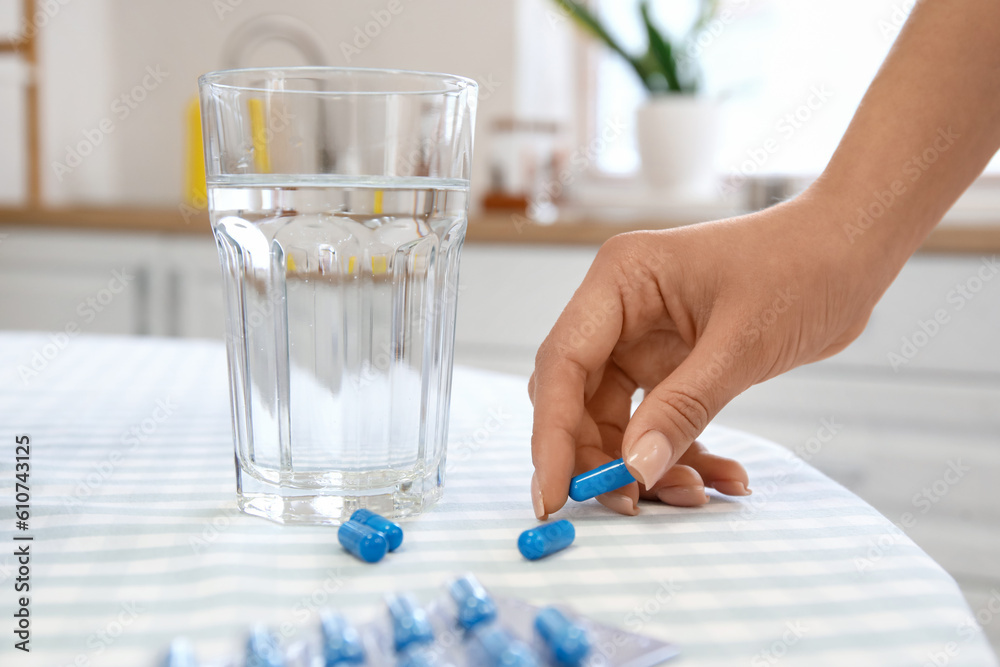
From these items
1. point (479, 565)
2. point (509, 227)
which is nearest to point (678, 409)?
point (479, 565)

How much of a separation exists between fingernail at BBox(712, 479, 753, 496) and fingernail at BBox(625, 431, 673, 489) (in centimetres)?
6

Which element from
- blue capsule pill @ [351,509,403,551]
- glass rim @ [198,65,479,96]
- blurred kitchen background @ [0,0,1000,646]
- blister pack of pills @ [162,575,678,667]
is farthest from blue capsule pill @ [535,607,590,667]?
blurred kitchen background @ [0,0,1000,646]

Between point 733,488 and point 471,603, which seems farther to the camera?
point 733,488

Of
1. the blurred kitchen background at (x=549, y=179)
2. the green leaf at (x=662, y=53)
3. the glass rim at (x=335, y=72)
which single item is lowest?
the blurred kitchen background at (x=549, y=179)

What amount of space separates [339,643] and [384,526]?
11 centimetres

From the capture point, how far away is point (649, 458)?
43cm

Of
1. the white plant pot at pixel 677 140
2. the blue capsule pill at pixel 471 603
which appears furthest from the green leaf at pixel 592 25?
the blue capsule pill at pixel 471 603

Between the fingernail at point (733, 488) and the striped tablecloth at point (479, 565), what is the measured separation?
11 millimetres

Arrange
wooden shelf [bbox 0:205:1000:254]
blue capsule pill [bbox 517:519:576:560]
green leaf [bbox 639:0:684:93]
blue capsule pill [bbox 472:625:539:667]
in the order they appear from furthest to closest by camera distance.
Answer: green leaf [bbox 639:0:684:93] < wooden shelf [bbox 0:205:1000:254] < blue capsule pill [bbox 517:519:576:560] < blue capsule pill [bbox 472:625:539:667]

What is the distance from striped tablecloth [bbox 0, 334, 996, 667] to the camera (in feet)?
1.02

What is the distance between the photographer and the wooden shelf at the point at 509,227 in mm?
1211

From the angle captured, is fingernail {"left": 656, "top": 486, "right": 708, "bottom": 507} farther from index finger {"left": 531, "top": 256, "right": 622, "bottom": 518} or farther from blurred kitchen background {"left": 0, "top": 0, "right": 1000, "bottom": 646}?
blurred kitchen background {"left": 0, "top": 0, "right": 1000, "bottom": 646}

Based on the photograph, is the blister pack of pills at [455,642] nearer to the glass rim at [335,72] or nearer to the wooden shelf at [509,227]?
the glass rim at [335,72]

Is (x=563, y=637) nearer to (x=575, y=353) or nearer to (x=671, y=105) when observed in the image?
(x=575, y=353)
